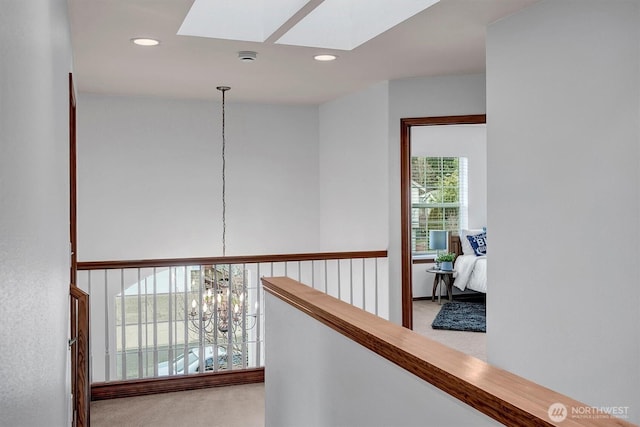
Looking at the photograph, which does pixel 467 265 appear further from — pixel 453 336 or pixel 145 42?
pixel 145 42

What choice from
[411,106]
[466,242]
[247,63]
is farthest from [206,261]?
[466,242]

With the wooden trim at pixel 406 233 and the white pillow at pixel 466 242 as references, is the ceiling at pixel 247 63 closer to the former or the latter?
the wooden trim at pixel 406 233

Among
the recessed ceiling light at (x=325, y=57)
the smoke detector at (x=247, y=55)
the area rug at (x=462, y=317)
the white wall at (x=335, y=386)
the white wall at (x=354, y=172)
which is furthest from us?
the area rug at (x=462, y=317)

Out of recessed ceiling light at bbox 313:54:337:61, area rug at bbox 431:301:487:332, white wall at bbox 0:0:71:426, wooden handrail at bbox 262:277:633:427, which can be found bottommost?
area rug at bbox 431:301:487:332

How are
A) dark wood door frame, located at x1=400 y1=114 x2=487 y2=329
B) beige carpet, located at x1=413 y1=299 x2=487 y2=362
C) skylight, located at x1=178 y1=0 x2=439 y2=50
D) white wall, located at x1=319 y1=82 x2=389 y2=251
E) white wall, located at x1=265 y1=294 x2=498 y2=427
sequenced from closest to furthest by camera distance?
white wall, located at x1=265 y1=294 x2=498 y2=427 → skylight, located at x1=178 y1=0 x2=439 y2=50 → dark wood door frame, located at x1=400 y1=114 x2=487 y2=329 → white wall, located at x1=319 y1=82 x2=389 y2=251 → beige carpet, located at x1=413 y1=299 x2=487 y2=362

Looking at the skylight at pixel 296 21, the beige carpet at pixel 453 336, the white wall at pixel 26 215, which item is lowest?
the beige carpet at pixel 453 336

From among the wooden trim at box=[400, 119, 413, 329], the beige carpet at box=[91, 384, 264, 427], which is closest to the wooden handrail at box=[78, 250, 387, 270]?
the wooden trim at box=[400, 119, 413, 329]

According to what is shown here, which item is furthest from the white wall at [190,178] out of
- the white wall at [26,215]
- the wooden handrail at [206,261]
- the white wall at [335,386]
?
the white wall at [26,215]

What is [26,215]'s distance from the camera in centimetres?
114

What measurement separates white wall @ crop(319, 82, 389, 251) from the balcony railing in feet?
0.85

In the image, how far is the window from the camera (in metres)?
8.11

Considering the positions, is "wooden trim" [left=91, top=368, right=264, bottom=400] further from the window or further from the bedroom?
the window

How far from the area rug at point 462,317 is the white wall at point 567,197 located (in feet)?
8.71

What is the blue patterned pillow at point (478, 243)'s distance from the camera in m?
7.64
